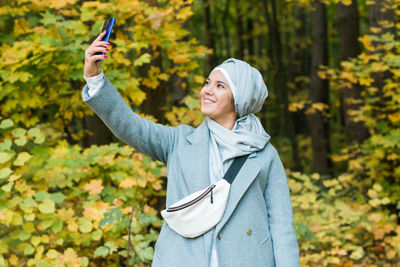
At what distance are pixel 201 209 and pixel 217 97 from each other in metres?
0.57

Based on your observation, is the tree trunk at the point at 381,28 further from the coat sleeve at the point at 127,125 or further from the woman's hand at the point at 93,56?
the woman's hand at the point at 93,56

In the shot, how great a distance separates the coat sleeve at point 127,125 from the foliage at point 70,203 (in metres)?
1.31

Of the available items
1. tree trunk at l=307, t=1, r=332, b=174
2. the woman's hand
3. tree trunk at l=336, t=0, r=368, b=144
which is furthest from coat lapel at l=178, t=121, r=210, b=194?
tree trunk at l=307, t=1, r=332, b=174

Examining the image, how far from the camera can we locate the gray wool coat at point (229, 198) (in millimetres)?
1947

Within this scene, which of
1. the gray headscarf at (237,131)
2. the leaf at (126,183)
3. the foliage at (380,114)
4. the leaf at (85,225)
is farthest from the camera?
the foliage at (380,114)

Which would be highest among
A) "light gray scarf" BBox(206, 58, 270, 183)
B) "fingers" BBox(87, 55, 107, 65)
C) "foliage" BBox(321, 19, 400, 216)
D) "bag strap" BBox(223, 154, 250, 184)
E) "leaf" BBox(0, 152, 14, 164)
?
"fingers" BBox(87, 55, 107, 65)

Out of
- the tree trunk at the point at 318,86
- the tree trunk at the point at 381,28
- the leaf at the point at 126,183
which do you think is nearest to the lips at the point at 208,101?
the leaf at the point at 126,183

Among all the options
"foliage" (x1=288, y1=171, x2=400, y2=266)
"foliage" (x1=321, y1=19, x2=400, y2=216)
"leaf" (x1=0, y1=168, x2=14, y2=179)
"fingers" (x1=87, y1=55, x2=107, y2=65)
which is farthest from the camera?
"foliage" (x1=321, y1=19, x2=400, y2=216)

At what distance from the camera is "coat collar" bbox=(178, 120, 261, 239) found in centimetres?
198

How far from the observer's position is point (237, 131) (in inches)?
82.8

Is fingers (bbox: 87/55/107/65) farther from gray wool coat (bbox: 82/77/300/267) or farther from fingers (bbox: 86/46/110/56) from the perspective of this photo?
gray wool coat (bbox: 82/77/300/267)

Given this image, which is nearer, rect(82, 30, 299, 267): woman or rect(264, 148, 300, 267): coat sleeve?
rect(82, 30, 299, 267): woman

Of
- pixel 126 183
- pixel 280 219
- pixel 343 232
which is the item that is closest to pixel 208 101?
pixel 280 219

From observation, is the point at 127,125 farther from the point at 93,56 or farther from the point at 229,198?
the point at 229,198
